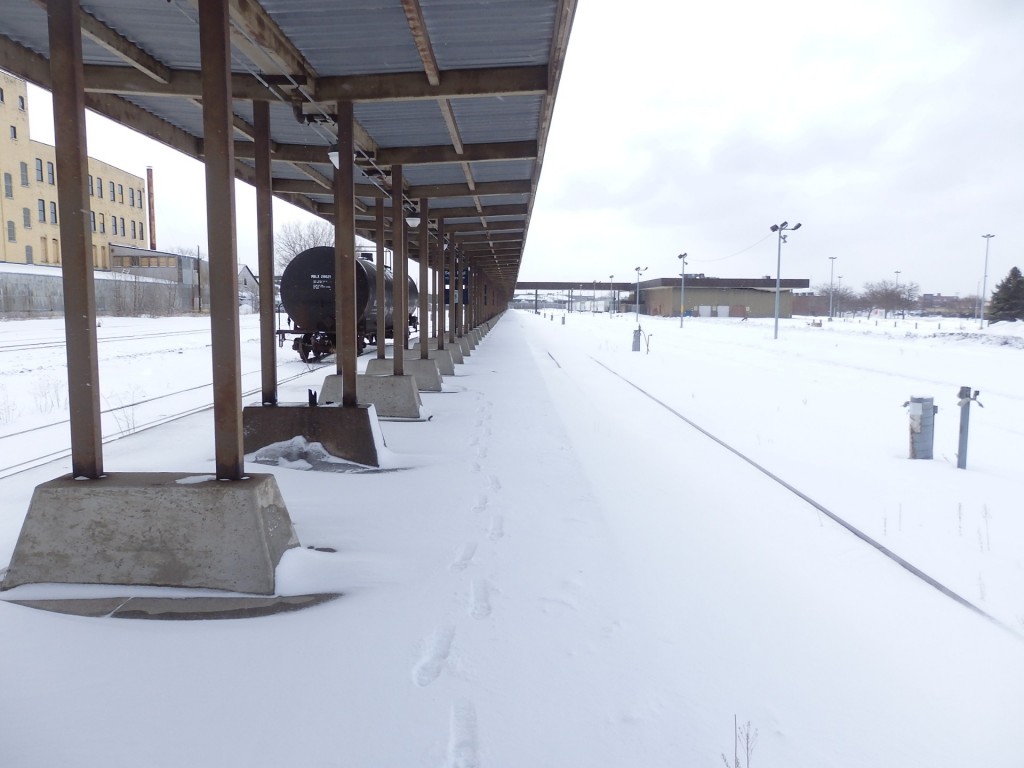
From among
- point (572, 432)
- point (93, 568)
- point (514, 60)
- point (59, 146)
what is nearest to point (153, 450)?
point (93, 568)

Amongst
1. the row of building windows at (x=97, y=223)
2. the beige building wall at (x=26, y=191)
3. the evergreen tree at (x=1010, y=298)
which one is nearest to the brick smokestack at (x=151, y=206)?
the row of building windows at (x=97, y=223)

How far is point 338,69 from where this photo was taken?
7.35 meters

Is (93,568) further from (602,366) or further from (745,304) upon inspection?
(745,304)

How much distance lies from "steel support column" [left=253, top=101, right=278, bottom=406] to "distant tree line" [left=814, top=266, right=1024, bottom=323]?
78.0 metres

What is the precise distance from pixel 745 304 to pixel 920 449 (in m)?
96.2

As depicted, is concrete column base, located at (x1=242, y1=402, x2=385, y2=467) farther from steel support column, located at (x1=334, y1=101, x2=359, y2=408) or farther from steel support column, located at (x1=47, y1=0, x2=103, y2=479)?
steel support column, located at (x1=47, y1=0, x2=103, y2=479)

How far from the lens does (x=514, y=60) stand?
723cm

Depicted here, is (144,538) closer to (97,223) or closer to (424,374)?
(424,374)

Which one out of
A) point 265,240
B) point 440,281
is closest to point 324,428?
point 265,240

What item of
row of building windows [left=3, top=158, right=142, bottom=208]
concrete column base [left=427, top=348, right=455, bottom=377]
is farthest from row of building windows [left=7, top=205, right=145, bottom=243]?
concrete column base [left=427, top=348, right=455, bottom=377]

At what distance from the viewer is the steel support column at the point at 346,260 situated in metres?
7.80

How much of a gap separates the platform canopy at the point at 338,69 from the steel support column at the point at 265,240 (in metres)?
0.36

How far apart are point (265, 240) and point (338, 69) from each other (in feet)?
7.05

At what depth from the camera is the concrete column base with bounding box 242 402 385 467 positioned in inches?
295
